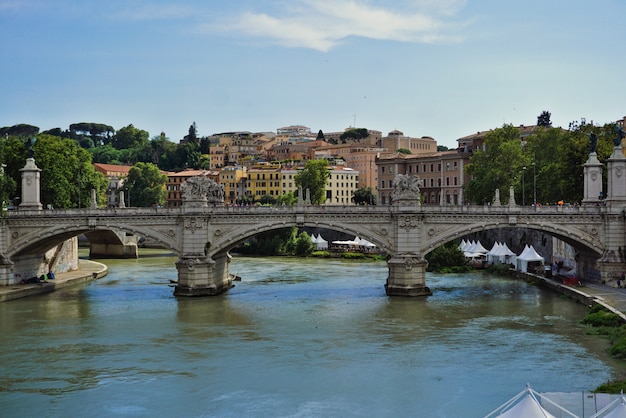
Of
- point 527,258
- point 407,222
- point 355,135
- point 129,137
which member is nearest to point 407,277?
point 407,222

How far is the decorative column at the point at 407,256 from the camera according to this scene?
41938mm

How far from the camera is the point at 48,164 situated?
55.1 metres

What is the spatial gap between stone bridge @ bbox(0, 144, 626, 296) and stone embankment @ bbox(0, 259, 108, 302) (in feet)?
4.96

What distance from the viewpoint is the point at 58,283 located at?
4659 centimetres

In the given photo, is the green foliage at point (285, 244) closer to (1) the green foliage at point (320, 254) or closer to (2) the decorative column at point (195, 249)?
(1) the green foliage at point (320, 254)

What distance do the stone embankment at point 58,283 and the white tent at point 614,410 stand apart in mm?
30940

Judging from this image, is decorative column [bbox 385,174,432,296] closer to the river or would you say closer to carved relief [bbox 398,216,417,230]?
carved relief [bbox 398,216,417,230]

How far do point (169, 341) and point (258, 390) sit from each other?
772 centimetres

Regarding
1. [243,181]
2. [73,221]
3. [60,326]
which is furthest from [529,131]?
[60,326]

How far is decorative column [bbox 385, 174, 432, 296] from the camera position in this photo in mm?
41938

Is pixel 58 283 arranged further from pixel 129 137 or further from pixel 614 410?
pixel 129 137

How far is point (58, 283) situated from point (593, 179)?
92.2 ft

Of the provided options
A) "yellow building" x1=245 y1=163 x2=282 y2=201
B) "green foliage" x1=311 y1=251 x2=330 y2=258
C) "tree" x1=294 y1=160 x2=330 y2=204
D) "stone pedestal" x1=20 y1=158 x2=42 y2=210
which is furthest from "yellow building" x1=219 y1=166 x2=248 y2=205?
"stone pedestal" x1=20 y1=158 x2=42 y2=210

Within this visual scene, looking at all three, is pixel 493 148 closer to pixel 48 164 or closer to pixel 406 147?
pixel 48 164
